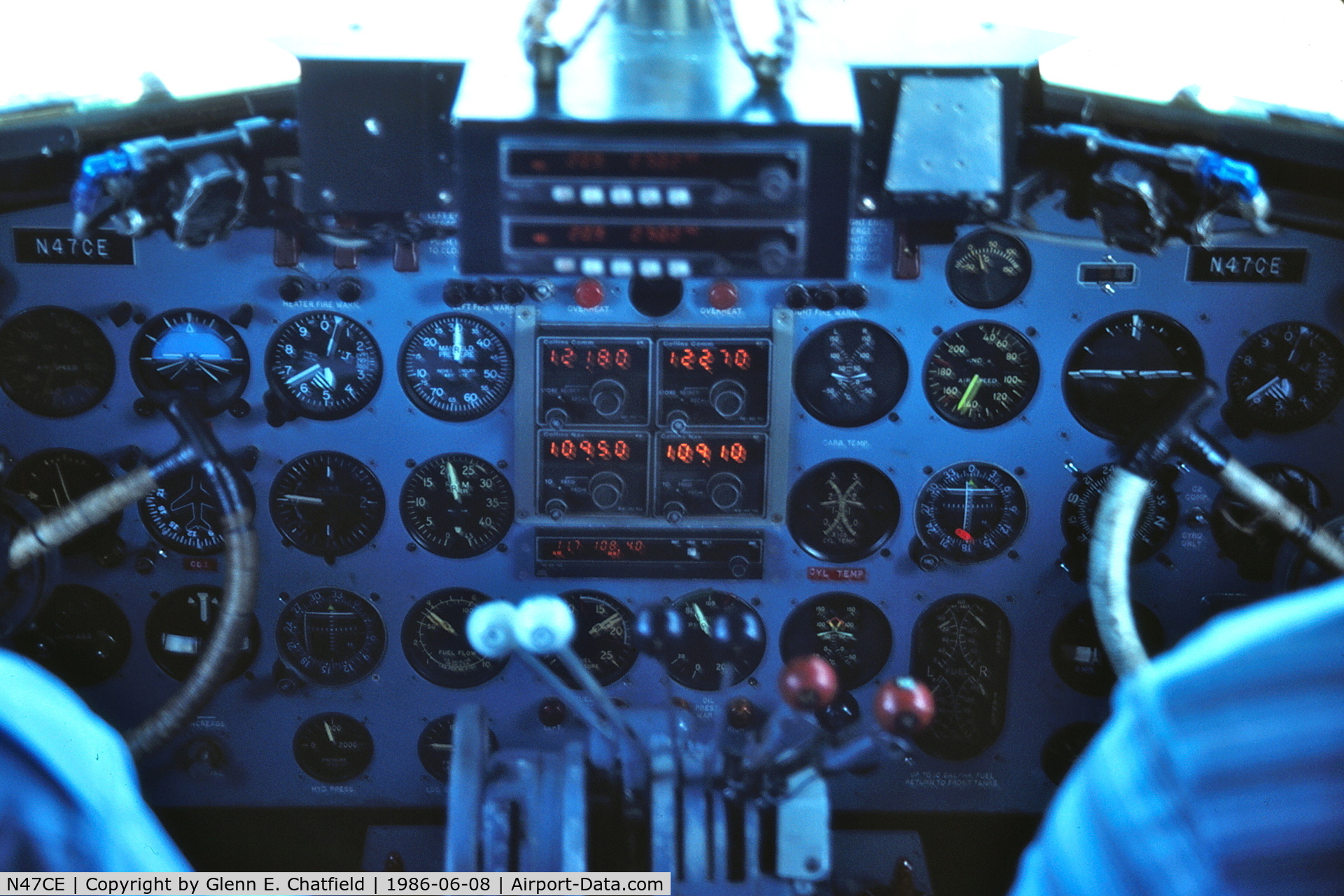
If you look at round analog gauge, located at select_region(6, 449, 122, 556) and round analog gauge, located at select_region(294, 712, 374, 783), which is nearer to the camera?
round analog gauge, located at select_region(6, 449, 122, 556)

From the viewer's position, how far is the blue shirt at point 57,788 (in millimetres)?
946

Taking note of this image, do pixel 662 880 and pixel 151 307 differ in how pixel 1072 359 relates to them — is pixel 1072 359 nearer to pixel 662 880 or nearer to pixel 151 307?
pixel 662 880

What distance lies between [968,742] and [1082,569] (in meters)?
0.57

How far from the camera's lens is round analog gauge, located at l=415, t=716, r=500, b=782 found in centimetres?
320

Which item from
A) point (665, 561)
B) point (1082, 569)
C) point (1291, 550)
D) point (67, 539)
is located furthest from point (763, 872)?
point (67, 539)

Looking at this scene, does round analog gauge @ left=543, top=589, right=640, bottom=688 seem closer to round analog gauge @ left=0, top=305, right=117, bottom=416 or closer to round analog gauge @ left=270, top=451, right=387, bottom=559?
round analog gauge @ left=270, top=451, right=387, bottom=559

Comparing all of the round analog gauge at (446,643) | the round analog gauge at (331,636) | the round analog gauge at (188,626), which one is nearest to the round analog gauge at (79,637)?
the round analog gauge at (188,626)

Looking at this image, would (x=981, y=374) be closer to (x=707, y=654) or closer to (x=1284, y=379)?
(x=1284, y=379)

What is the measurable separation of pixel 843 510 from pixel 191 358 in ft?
Answer: 5.57

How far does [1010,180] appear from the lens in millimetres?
2240

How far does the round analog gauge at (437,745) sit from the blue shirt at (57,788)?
204cm

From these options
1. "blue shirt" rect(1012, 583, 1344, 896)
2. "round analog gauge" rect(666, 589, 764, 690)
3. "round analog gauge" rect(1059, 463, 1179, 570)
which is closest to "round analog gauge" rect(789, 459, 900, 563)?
"round analog gauge" rect(666, 589, 764, 690)

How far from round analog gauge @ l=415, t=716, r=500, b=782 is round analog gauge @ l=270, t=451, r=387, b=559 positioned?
539 mm

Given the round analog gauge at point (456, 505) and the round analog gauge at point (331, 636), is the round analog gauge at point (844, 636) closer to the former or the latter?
the round analog gauge at point (456, 505)
